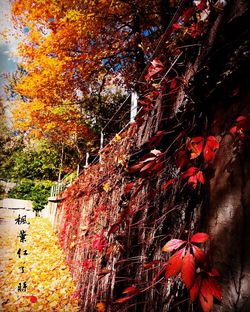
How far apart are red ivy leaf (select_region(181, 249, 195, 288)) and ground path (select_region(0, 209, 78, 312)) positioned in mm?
3755

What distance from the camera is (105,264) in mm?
3010

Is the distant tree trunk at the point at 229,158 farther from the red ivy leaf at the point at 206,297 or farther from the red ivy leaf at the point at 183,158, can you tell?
the red ivy leaf at the point at 183,158

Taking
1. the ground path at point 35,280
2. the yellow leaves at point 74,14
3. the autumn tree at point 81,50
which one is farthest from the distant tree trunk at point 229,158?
the yellow leaves at point 74,14

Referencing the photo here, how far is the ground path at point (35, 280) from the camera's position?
4.25 m

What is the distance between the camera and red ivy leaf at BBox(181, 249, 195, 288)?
959 mm

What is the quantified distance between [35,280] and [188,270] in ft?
18.0

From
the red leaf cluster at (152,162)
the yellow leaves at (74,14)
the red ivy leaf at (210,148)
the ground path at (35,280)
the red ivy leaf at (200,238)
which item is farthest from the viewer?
the yellow leaves at (74,14)

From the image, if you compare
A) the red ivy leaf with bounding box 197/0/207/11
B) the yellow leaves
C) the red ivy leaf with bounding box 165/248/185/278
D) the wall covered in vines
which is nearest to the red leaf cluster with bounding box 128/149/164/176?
the wall covered in vines

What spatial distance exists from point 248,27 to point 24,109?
14.8 meters

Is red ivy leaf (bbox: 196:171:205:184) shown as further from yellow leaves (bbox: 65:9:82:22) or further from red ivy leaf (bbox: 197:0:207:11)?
yellow leaves (bbox: 65:9:82:22)

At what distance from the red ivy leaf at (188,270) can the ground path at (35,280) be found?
12.3ft

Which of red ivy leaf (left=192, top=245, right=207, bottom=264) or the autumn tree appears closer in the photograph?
red ivy leaf (left=192, top=245, right=207, bottom=264)

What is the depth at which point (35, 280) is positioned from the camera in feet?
17.7

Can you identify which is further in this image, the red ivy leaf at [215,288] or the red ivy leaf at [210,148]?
the red ivy leaf at [210,148]
